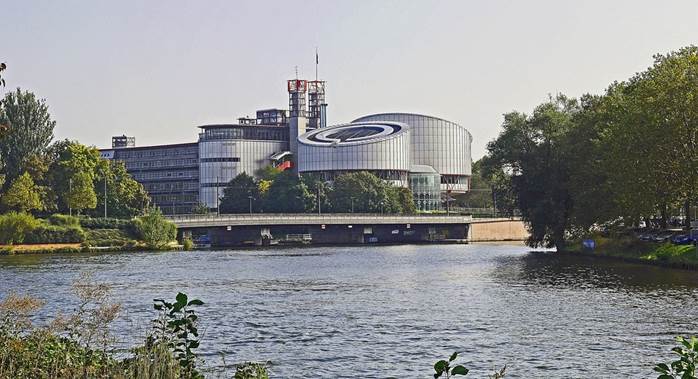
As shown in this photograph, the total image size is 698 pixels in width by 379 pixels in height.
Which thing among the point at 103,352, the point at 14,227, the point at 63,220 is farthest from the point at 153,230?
the point at 103,352

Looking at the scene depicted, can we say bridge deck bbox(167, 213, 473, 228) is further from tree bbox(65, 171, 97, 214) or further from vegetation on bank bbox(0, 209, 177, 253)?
tree bbox(65, 171, 97, 214)

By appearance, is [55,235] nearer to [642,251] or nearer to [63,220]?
[63,220]

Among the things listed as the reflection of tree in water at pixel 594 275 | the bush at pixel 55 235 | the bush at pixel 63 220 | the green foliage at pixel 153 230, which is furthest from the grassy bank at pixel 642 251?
the bush at pixel 63 220

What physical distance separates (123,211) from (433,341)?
12711 cm

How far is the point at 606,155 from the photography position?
282 feet

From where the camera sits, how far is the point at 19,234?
13250 cm

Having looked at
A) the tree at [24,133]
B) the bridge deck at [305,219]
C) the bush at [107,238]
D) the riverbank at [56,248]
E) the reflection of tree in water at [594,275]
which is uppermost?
the tree at [24,133]

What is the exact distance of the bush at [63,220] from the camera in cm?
14025

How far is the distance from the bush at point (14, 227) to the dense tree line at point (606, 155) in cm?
6022

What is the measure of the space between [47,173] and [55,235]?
17.7 metres

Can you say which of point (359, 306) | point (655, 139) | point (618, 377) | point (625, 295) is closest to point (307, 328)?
point (359, 306)

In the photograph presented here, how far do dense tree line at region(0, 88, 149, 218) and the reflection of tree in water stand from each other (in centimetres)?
7530

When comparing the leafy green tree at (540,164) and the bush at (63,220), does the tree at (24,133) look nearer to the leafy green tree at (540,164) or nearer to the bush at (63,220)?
the bush at (63,220)

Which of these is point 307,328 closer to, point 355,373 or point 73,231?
point 355,373
